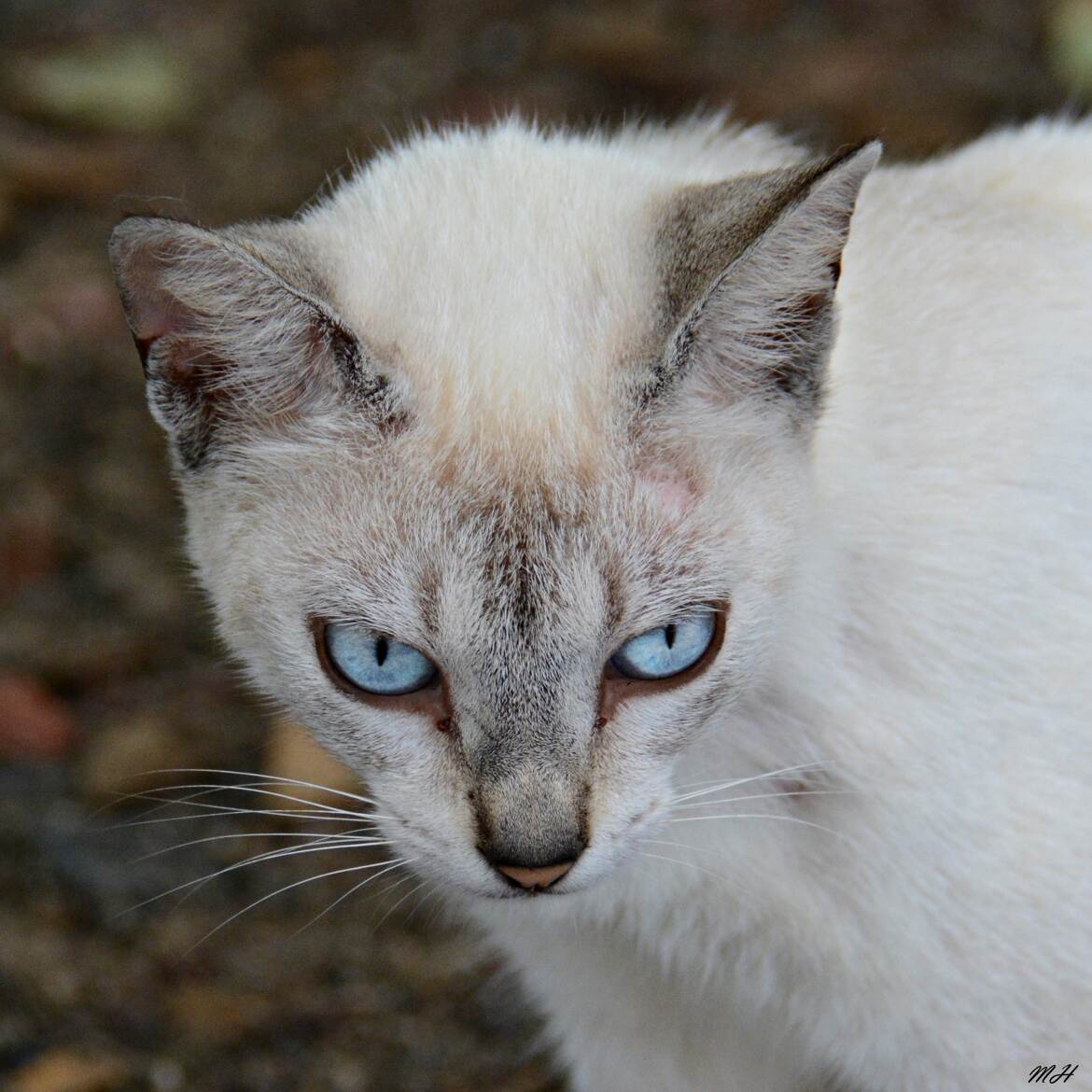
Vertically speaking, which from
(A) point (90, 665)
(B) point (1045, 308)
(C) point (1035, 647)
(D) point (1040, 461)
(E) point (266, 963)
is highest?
(B) point (1045, 308)

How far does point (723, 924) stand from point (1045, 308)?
0.85m

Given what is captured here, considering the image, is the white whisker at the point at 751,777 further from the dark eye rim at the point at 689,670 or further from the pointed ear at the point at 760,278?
the pointed ear at the point at 760,278

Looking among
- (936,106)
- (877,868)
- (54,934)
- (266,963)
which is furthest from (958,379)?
(936,106)

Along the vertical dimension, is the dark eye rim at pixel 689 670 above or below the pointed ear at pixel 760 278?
below

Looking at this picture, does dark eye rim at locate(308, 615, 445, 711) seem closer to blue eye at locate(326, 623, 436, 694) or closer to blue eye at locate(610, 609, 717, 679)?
blue eye at locate(326, 623, 436, 694)

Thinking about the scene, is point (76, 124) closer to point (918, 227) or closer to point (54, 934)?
point (54, 934)

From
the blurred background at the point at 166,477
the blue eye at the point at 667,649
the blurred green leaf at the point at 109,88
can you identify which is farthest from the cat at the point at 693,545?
the blurred green leaf at the point at 109,88

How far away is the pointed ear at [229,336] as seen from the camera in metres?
1.53

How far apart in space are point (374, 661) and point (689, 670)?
339 millimetres

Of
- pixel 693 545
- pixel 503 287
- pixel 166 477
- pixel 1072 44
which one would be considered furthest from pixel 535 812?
pixel 1072 44

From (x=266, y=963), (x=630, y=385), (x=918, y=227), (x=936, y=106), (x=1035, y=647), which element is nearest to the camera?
(x=630, y=385)

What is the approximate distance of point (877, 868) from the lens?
1.80 metres

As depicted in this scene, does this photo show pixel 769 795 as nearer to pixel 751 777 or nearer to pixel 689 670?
pixel 751 777

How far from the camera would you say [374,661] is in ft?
5.38
